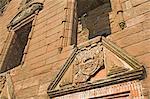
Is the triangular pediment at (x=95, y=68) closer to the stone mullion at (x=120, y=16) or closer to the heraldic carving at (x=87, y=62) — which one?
the heraldic carving at (x=87, y=62)

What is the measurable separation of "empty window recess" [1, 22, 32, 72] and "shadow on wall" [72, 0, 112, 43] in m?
2.05

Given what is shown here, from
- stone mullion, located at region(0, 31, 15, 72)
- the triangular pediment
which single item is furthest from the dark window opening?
the triangular pediment

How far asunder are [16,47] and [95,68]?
5.29 metres

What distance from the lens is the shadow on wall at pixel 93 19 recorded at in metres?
8.80

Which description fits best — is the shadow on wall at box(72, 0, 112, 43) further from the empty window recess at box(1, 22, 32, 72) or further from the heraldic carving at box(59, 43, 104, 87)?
the heraldic carving at box(59, 43, 104, 87)

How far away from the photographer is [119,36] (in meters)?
4.92

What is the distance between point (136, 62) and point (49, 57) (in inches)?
106

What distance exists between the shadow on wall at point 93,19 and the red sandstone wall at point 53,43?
1.54 meters

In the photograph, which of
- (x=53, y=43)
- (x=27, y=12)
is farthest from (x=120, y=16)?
(x=27, y=12)

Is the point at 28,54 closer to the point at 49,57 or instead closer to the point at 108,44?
the point at 49,57

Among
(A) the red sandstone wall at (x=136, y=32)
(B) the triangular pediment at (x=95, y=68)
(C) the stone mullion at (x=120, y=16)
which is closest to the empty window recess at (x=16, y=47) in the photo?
(B) the triangular pediment at (x=95, y=68)

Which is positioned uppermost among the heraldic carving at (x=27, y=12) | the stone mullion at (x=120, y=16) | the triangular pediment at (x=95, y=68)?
the heraldic carving at (x=27, y=12)

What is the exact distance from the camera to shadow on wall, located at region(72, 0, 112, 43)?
880 centimetres

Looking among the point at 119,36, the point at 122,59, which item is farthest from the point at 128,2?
the point at 122,59
